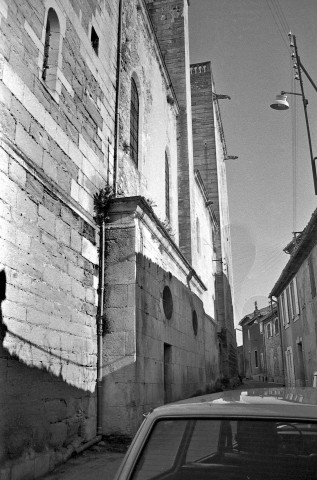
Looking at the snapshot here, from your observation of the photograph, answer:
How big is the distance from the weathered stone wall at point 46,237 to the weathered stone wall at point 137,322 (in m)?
0.34

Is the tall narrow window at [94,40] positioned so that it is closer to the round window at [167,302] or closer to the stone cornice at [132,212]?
the stone cornice at [132,212]

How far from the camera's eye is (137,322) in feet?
23.1

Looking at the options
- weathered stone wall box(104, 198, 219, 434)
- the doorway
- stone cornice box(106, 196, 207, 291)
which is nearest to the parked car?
weathered stone wall box(104, 198, 219, 434)

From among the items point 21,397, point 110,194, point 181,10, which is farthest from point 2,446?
point 181,10

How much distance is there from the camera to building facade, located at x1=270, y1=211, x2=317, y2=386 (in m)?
14.4

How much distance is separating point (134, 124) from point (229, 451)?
9.10m

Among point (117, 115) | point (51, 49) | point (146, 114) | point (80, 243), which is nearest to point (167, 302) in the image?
point (80, 243)

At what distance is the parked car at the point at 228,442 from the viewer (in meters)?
1.63

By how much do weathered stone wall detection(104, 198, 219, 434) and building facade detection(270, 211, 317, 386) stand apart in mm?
5342

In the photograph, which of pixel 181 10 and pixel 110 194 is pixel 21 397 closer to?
pixel 110 194

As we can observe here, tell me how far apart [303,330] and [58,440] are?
43.1 feet

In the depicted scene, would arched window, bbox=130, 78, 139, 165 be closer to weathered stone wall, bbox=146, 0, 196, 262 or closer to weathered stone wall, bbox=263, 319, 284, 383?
weathered stone wall, bbox=146, 0, 196, 262

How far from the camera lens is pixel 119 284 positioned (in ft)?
23.5

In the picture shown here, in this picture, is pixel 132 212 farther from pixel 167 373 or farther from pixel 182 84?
pixel 182 84
